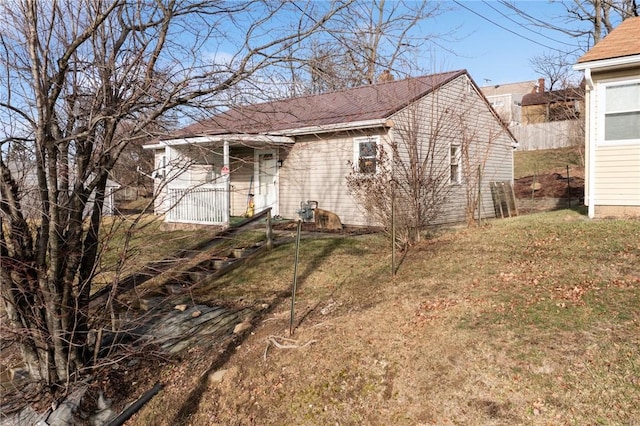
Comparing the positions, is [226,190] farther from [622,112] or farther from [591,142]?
[622,112]

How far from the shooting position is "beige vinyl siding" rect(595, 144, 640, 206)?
31.0 feet

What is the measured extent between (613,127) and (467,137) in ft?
15.6

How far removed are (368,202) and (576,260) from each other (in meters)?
3.62

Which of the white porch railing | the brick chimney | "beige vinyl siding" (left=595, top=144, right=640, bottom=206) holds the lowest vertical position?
the white porch railing

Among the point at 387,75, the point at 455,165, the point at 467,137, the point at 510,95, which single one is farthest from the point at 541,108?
the point at 387,75

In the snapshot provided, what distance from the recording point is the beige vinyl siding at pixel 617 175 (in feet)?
31.0

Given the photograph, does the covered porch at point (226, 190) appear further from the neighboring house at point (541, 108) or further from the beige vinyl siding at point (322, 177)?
the neighboring house at point (541, 108)

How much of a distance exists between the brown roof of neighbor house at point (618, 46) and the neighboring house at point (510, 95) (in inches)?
1408

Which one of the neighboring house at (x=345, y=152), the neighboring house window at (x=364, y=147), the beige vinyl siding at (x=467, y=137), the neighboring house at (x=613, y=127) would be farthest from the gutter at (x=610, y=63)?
the neighboring house window at (x=364, y=147)

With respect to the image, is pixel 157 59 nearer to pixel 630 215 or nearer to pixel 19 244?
pixel 19 244

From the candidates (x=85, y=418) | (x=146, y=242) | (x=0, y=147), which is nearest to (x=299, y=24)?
(x=146, y=242)

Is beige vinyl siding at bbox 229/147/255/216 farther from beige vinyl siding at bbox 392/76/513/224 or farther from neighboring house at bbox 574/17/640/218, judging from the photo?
neighboring house at bbox 574/17/640/218

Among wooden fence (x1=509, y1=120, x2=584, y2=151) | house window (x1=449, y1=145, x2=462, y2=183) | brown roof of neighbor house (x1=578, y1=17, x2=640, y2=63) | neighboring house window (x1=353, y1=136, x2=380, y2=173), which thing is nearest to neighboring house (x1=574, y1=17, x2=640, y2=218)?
brown roof of neighbor house (x1=578, y1=17, x2=640, y2=63)

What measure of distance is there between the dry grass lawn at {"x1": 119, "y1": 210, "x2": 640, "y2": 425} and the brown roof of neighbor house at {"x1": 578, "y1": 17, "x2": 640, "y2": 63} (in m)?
3.97
